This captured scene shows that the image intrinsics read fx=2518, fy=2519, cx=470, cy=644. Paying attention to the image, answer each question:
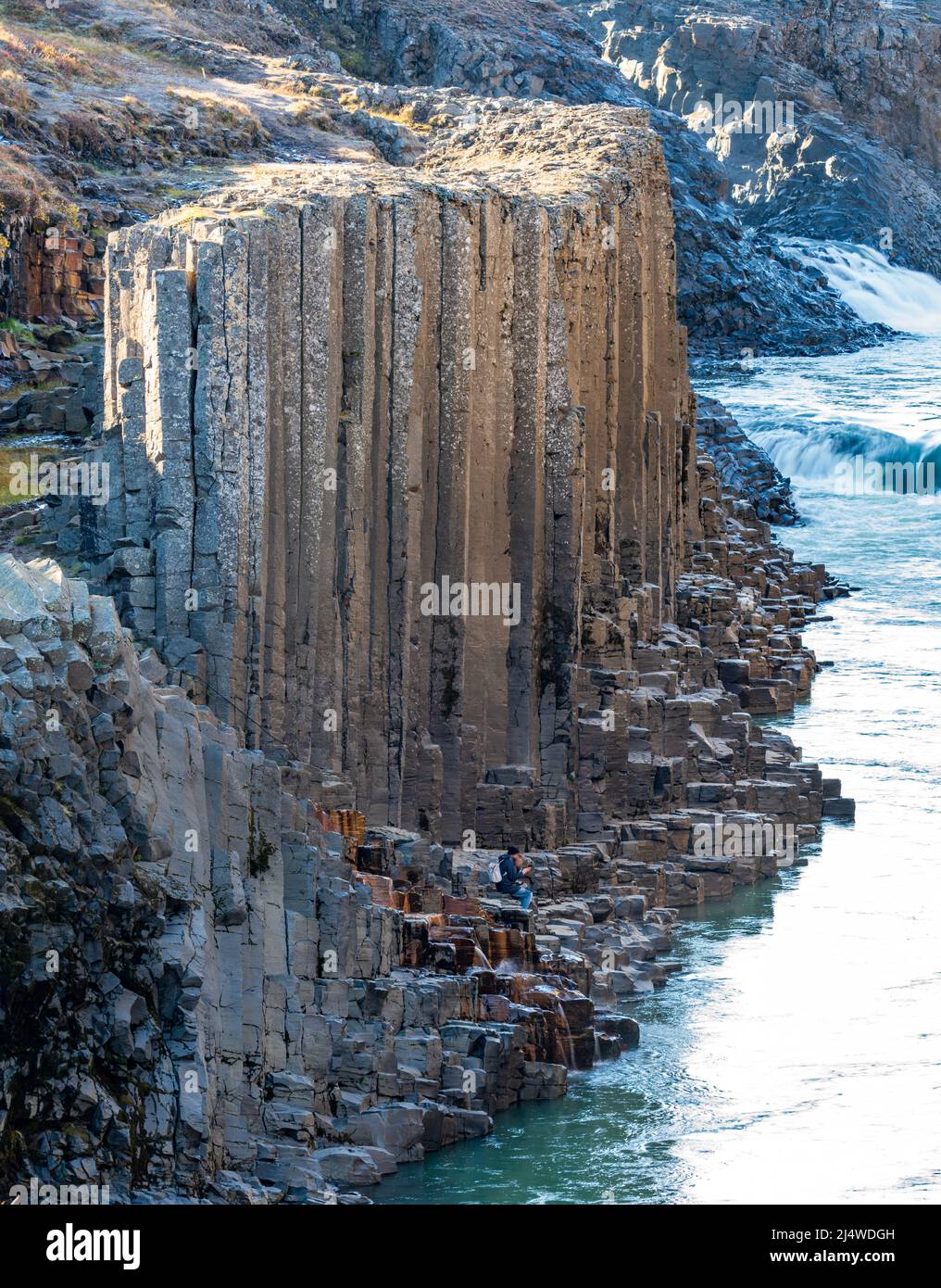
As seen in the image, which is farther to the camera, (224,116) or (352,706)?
(224,116)

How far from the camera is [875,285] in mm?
106625

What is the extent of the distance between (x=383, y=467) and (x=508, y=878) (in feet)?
18.4

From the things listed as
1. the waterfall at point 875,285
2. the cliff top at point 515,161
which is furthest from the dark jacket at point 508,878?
the waterfall at point 875,285

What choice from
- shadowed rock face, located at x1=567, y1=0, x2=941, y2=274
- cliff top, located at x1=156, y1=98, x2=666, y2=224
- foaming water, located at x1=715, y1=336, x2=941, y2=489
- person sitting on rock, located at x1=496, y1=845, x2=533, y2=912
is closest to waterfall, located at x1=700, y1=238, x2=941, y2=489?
foaming water, located at x1=715, y1=336, x2=941, y2=489

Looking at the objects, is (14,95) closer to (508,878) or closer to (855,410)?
(508,878)

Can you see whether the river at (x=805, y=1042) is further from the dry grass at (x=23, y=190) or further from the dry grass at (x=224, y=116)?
the dry grass at (x=224, y=116)

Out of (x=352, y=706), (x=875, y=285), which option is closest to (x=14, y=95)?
(x=352, y=706)

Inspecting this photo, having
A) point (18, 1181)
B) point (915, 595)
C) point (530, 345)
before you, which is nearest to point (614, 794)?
point (530, 345)

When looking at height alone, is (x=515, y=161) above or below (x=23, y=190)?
above

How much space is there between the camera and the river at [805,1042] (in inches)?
961

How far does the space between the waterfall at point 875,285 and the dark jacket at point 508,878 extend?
244 feet

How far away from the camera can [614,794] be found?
1444 inches

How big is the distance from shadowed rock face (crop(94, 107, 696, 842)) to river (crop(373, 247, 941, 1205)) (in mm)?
4216

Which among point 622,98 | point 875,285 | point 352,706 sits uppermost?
point 622,98
